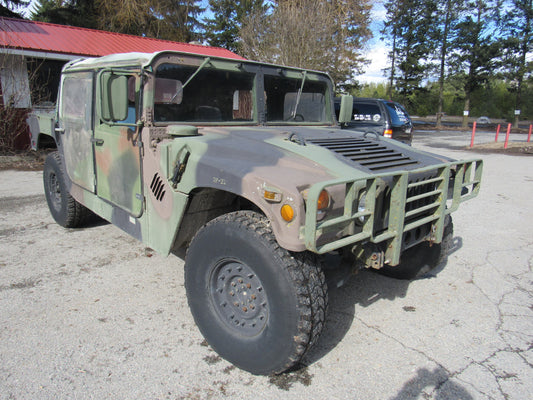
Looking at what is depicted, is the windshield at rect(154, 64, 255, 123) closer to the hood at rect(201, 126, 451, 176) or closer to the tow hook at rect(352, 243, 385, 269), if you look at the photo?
the hood at rect(201, 126, 451, 176)

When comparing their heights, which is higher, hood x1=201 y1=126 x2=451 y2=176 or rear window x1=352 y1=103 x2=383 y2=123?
rear window x1=352 y1=103 x2=383 y2=123

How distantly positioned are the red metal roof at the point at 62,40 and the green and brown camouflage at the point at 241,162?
25.0 ft

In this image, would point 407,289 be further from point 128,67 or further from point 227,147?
point 128,67

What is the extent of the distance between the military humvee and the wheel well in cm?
1

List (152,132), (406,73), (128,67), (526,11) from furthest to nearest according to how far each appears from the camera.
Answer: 1. (406,73)
2. (526,11)
3. (128,67)
4. (152,132)

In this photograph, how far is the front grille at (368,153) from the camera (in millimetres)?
2751

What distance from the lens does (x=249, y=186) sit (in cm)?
225

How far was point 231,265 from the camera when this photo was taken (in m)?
2.49

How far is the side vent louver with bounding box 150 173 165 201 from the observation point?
2908mm

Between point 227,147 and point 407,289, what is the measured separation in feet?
7.22

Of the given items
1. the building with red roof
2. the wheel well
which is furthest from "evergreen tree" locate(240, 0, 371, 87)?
the wheel well

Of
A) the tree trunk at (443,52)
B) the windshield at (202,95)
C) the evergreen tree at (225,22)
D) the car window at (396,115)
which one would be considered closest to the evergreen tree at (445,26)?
the tree trunk at (443,52)

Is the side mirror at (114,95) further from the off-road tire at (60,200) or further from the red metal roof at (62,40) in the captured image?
the red metal roof at (62,40)

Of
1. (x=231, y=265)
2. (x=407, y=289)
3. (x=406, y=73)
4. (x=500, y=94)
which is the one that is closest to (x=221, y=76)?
(x=231, y=265)
